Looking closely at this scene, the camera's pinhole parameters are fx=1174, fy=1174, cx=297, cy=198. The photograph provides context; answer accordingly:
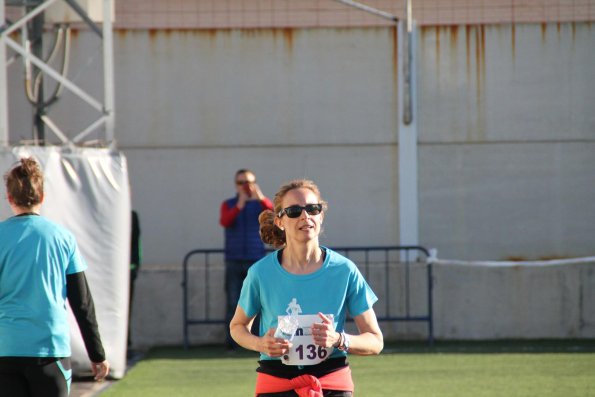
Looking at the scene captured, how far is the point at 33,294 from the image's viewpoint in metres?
5.45

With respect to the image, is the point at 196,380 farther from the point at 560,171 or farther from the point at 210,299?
the point at 560,171

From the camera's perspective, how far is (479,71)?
47.3 ft

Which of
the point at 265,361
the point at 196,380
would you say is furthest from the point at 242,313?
the point at 196,380

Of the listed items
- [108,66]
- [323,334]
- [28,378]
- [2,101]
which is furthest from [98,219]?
[323,334]

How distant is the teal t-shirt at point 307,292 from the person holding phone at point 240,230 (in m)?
7.45

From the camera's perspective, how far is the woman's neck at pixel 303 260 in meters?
5.10

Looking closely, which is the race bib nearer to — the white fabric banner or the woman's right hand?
the woman's right hand

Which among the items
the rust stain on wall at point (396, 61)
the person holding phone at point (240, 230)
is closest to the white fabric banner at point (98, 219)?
the person holding phone at point (240, 230)

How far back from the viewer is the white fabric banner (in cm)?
1020

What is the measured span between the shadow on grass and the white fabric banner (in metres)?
2.34

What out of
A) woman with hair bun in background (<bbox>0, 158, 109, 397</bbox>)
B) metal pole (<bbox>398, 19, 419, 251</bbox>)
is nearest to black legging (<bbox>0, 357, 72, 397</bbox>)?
woman with hair bun in background (<bbox>0, 158, 109, 397</bbox>)

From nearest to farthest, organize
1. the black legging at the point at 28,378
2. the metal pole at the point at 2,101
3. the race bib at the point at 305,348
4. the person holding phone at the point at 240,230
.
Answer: the race bib at the point at 305,348 → the black legging at the point at 28,378 → the metal pole at the point at 2,101 → the person holding phone at the point at 240,230

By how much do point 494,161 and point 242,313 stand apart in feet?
31.7

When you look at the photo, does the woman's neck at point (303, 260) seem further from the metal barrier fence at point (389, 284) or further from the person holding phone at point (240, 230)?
the metal barrier fence at point (389, 284)
